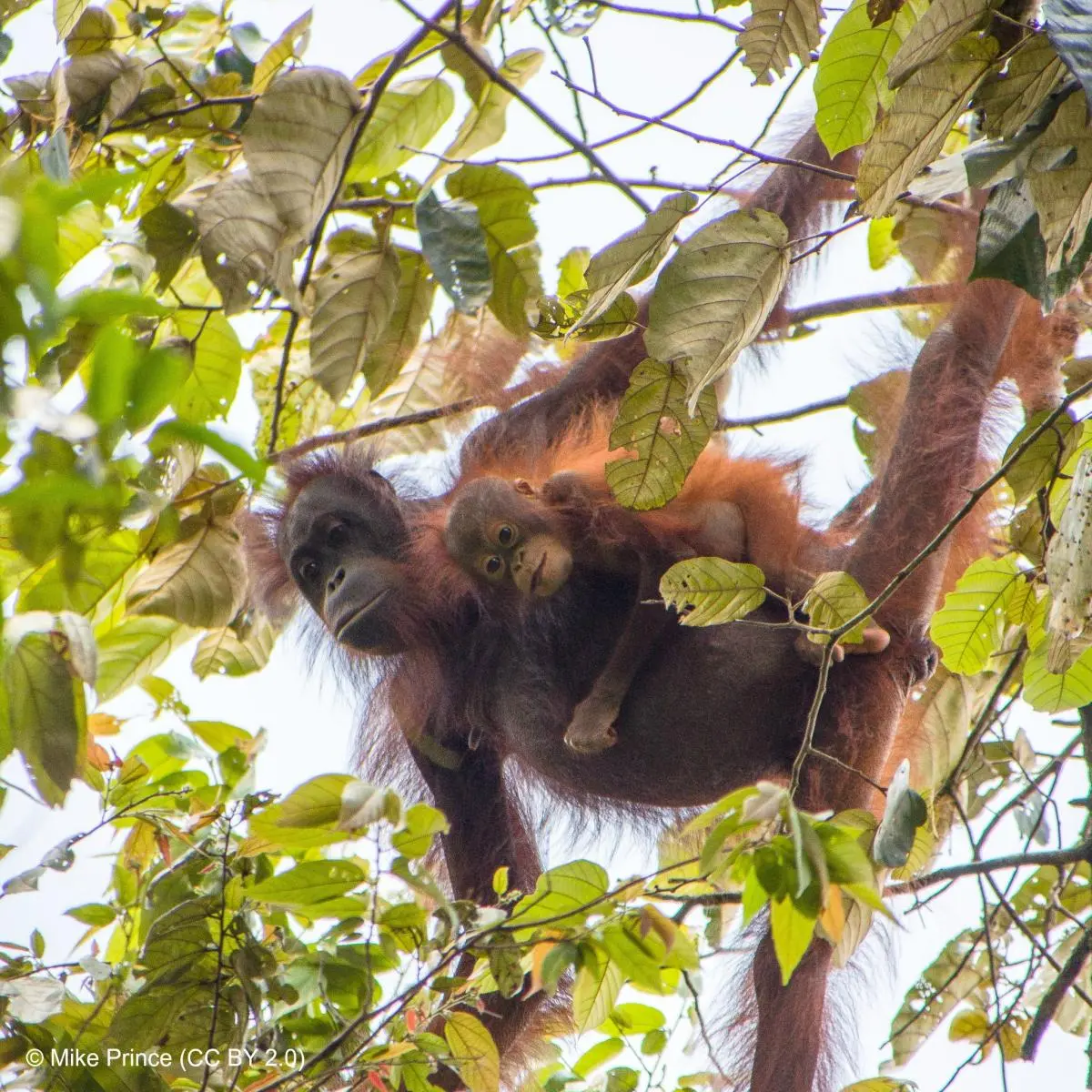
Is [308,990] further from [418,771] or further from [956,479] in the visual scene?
[956,479]

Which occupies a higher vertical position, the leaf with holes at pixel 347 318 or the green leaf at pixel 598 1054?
the leaf with holes at pixel 347 318

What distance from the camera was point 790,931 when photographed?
142 cm

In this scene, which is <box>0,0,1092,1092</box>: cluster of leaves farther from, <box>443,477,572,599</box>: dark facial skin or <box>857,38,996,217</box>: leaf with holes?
<box>443,477,572,599</box>: dark facial skin

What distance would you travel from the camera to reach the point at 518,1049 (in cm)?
304

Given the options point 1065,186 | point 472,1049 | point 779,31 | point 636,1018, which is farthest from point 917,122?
point 636,1018

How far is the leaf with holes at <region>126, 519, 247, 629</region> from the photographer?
2.55 meters

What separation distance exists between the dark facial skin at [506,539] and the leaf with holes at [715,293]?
112 cm

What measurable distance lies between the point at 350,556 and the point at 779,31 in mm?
1683

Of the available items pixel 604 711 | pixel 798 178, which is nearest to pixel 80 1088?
pixel 604 711

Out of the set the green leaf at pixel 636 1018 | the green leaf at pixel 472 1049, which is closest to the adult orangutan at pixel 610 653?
the green leaf at pixel 636 1018

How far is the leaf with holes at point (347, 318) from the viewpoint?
2.09 m

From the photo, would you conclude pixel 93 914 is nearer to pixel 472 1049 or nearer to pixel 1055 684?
pixel 472 1049

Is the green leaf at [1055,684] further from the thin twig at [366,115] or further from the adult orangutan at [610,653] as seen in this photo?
the thin twig at [366,115]

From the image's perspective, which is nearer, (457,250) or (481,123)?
(457,250)
